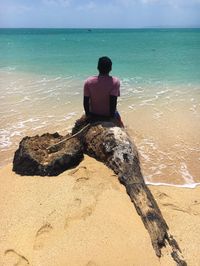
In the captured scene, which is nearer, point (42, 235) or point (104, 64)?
point (42, 235)

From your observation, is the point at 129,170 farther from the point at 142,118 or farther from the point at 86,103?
the point at 142,118

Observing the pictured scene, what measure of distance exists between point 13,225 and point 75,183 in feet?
3.42

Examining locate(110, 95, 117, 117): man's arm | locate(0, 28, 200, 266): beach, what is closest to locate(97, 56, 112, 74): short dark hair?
locate(110, 95, 117, 117): man's arm

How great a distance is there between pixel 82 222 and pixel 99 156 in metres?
1.52

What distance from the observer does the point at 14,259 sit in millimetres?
3412

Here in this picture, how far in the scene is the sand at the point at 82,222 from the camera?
3436 millimetres

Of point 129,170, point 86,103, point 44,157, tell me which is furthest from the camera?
point 86,103

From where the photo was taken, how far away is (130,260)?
339cm

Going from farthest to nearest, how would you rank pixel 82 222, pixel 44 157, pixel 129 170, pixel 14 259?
pixel 44 157 → pixel 129 170 → pixel 82 222 → pixel 14 259

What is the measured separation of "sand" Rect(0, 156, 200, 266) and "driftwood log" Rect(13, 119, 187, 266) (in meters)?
0.12

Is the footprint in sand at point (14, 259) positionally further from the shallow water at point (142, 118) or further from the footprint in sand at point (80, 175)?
→ the shallow water at point (142, 118)

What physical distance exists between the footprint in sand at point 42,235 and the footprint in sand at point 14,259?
0.17 meters

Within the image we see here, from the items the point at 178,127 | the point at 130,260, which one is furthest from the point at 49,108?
the point at 130,260

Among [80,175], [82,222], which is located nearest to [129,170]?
[80,175]
